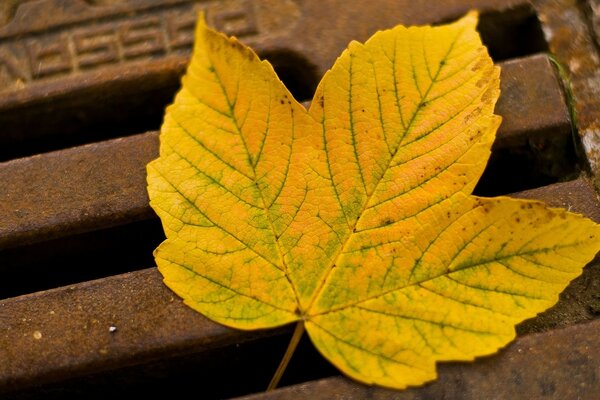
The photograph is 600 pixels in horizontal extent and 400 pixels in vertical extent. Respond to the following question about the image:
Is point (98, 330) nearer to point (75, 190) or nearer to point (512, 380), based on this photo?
point (75, 190)

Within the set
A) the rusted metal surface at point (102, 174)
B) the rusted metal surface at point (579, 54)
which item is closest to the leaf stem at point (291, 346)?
the rusted metal surface at point (102, 174)

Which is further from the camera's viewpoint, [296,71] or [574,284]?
[296,71]

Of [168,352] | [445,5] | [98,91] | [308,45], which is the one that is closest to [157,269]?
[168,352]

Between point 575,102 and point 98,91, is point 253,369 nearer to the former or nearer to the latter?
point 98,91

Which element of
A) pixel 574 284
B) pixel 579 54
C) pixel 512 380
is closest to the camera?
pixel 512 380

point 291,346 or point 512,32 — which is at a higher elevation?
point 512,32

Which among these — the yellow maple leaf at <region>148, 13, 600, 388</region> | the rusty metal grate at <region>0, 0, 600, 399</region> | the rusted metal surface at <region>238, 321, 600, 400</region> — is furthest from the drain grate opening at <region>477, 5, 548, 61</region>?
the rusted metal surface at <region>238, 321, 600, 400</region>

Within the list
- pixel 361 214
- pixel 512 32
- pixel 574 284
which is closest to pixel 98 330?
pixel 361 214

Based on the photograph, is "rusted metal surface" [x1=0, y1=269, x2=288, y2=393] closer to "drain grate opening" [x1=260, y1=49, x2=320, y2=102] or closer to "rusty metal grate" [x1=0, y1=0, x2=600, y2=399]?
"rusty metal grate" [x1=0, y1=0, x2=600, y2=399]
